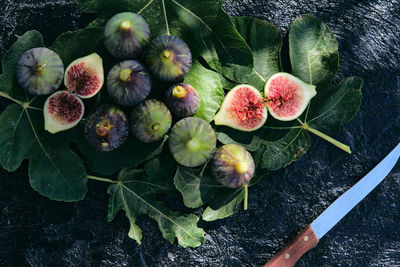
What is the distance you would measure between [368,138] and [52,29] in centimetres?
160

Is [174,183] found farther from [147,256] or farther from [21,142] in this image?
[21,142]

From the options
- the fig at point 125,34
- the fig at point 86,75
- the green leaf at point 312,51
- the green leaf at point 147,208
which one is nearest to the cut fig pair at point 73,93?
the fig at point 86,75

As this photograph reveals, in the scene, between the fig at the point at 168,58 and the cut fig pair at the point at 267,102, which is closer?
the fig at the point at 168,58

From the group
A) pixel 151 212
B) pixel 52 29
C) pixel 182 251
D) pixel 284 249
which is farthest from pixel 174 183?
Result: pixel 52 29

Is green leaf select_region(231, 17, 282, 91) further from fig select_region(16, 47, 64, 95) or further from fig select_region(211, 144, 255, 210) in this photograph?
fig select_region(16, 47, 64, 95)

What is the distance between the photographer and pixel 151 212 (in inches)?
70.6

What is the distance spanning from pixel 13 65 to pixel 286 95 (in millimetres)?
Answer: 1180

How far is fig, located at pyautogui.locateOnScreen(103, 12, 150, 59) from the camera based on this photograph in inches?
60.3

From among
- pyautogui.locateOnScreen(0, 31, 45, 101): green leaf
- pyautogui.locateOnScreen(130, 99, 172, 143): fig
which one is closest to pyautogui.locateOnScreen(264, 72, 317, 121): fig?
pyautogui.locateOnScreen(130, 99, 172, 143): fig

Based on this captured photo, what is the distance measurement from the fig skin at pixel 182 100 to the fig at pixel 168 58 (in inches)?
2.0

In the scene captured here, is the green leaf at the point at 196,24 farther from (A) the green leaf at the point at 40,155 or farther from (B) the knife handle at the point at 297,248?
(B) the knife handle at the point at 297,248

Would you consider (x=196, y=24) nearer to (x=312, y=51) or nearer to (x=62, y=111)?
(x=312, y=51)

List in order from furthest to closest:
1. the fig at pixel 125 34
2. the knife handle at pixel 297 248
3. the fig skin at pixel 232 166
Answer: the knife handle at pixel 297 248
the fig skin at pixel 232 166
the fig at pixel 125 34

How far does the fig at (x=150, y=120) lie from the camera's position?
5.16 ft
